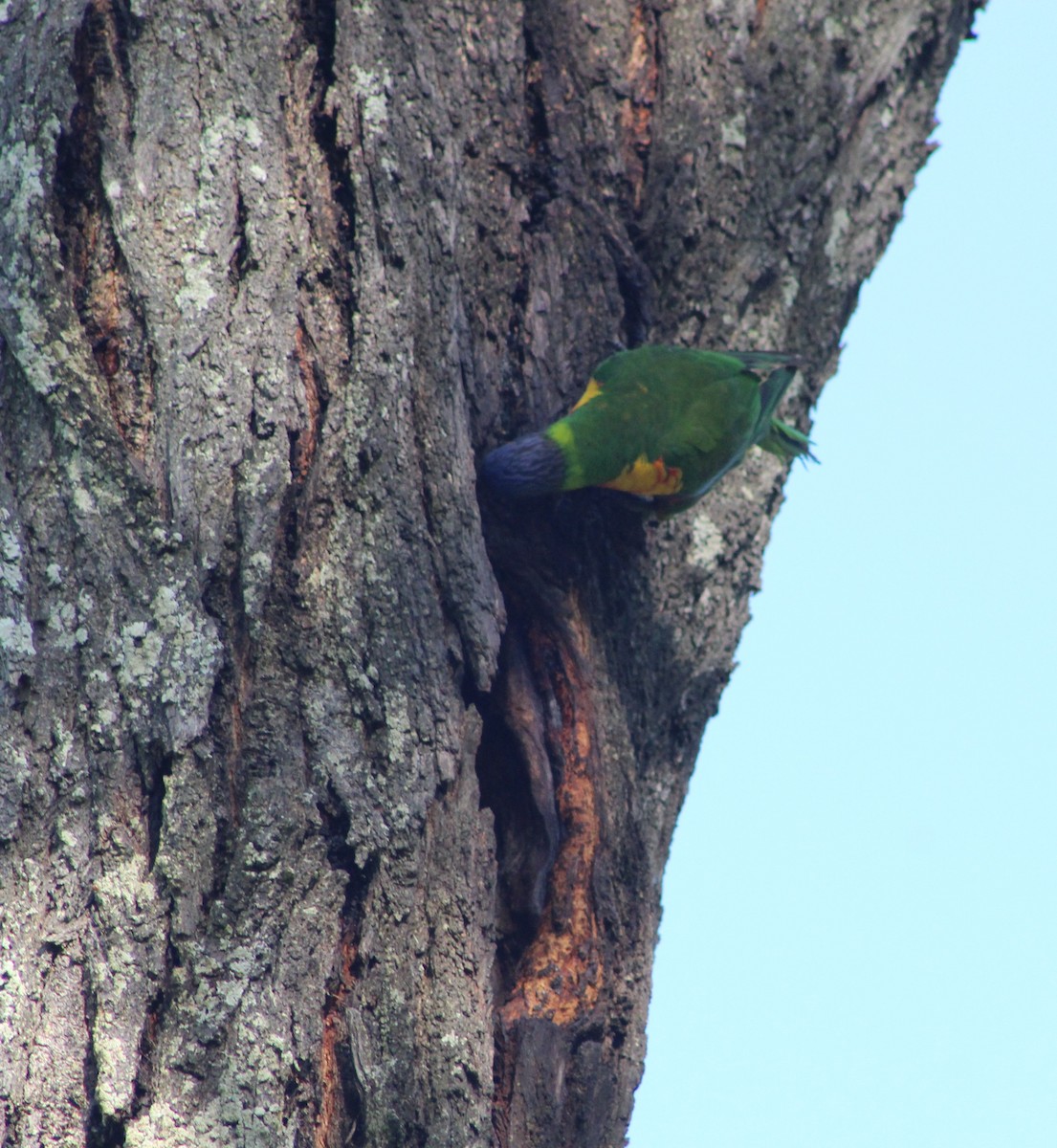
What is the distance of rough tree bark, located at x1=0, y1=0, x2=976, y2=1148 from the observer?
1.84m

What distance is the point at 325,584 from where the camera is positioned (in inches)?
81.0

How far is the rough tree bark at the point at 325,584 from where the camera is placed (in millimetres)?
1840

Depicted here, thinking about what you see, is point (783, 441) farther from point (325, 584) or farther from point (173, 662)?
point (173, 662)

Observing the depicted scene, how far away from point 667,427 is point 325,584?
147 centimetres

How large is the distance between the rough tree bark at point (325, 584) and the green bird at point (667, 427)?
12 cm

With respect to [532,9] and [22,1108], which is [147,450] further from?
[532,9]

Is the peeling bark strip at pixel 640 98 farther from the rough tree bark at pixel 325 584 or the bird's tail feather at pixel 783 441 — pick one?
the bird's tail feather at pixel 783 441

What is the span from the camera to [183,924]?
1.83m

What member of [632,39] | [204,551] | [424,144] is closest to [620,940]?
[204,551]

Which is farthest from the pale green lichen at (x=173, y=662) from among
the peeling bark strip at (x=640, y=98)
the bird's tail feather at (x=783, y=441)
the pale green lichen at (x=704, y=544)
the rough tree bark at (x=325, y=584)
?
the bird's tail feather at (x=783, y=441)

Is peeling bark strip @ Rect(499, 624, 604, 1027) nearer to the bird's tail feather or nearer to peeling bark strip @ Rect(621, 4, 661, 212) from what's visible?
the bird's tail feather

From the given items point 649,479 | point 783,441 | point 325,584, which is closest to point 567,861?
point 325,584

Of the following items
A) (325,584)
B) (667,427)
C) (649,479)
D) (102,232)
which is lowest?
(325,584)

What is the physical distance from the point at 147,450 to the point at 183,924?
0.76m
